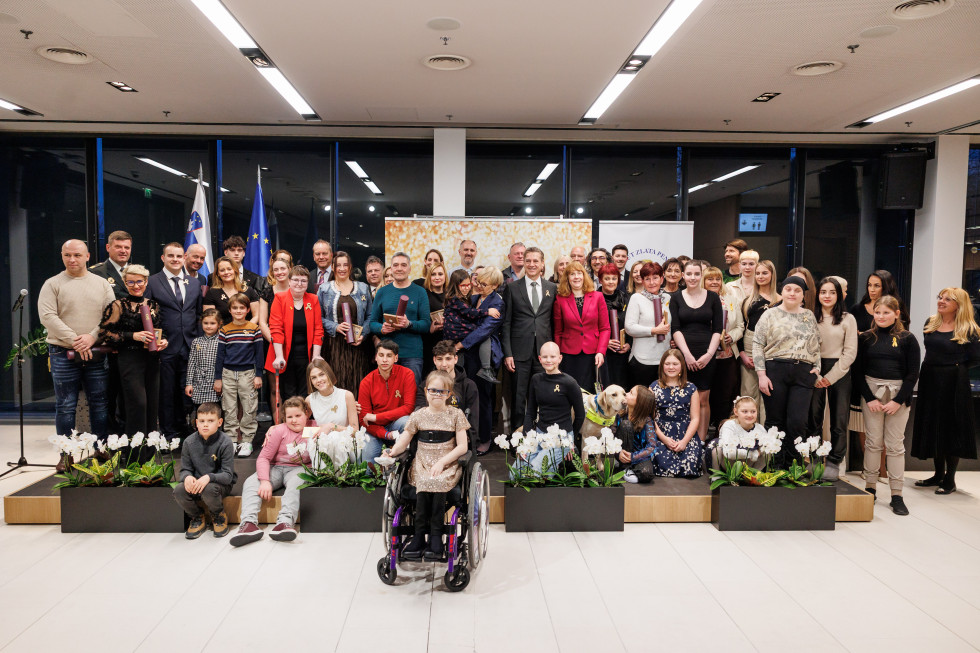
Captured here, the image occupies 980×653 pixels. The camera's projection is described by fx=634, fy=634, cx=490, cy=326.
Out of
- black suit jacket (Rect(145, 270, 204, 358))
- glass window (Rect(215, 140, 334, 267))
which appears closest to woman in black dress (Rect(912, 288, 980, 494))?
black suit jacket (Rect(145, 270, 204, 358))

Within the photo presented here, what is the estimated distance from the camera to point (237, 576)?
11.0 feet

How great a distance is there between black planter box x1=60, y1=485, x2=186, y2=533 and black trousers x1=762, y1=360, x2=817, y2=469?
405cm

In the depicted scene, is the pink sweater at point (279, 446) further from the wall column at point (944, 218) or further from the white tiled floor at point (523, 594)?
the wall column at point (944, 218)

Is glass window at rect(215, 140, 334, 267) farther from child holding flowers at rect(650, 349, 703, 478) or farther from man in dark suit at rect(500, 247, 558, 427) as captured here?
child holding flowers at rect(650, 349, 703, 478)

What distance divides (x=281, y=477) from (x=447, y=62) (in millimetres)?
3320

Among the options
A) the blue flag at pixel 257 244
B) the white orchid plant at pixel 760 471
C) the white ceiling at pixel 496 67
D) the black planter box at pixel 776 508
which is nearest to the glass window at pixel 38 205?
the white ceiling at pixel 496 67

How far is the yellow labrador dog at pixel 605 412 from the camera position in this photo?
4.40 meters

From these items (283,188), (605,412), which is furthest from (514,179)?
(605,412)

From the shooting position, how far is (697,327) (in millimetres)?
4977

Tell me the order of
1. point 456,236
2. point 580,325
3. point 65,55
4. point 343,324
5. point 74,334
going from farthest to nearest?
point 456,236, point 343,324, point 580,325, point 65,55, point 74,334

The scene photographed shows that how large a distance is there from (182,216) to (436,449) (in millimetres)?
5555

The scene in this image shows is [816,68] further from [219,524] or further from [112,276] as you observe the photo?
[112,276]

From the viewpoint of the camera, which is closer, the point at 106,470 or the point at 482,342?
the point at 106,470

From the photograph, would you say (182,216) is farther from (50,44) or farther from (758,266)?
(758,266)
